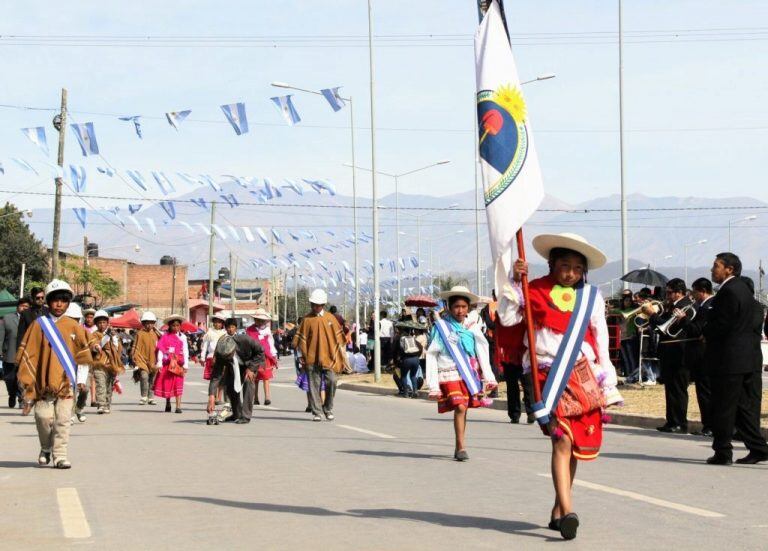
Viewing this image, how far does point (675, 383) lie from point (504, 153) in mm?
8956

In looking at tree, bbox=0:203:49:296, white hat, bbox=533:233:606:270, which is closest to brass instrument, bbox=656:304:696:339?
white hat, bbox=533:233:606:270

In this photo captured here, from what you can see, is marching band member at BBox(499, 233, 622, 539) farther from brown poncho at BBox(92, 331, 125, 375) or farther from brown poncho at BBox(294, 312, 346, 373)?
brown poncho at BBox(92, 331, 125, 375)

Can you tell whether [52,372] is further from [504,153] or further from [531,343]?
[531,343]

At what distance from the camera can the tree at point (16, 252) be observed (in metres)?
76.8

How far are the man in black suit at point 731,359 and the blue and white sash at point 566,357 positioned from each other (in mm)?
4800

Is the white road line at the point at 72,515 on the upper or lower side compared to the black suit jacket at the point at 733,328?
lower

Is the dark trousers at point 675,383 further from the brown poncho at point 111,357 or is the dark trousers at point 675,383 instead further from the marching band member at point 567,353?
the brown poncho at point 111,357

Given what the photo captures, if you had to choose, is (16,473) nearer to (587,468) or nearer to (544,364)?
(587,468)

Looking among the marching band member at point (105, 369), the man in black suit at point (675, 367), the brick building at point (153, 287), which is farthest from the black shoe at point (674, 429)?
the brick building at point (153, 287)

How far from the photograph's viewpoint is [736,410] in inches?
519

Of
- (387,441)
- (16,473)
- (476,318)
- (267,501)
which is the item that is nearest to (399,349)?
(387,441)

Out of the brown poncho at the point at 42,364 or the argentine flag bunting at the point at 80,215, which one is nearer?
the brown poncho at the point at 42,364

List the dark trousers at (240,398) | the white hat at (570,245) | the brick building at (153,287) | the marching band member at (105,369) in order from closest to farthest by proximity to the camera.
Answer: the white hat at (570,245)
the dark trousers at (240,398)
the marching band member at (105,369)
the brick building at (153,287)

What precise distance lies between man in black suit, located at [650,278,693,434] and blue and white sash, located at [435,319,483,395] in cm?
387
